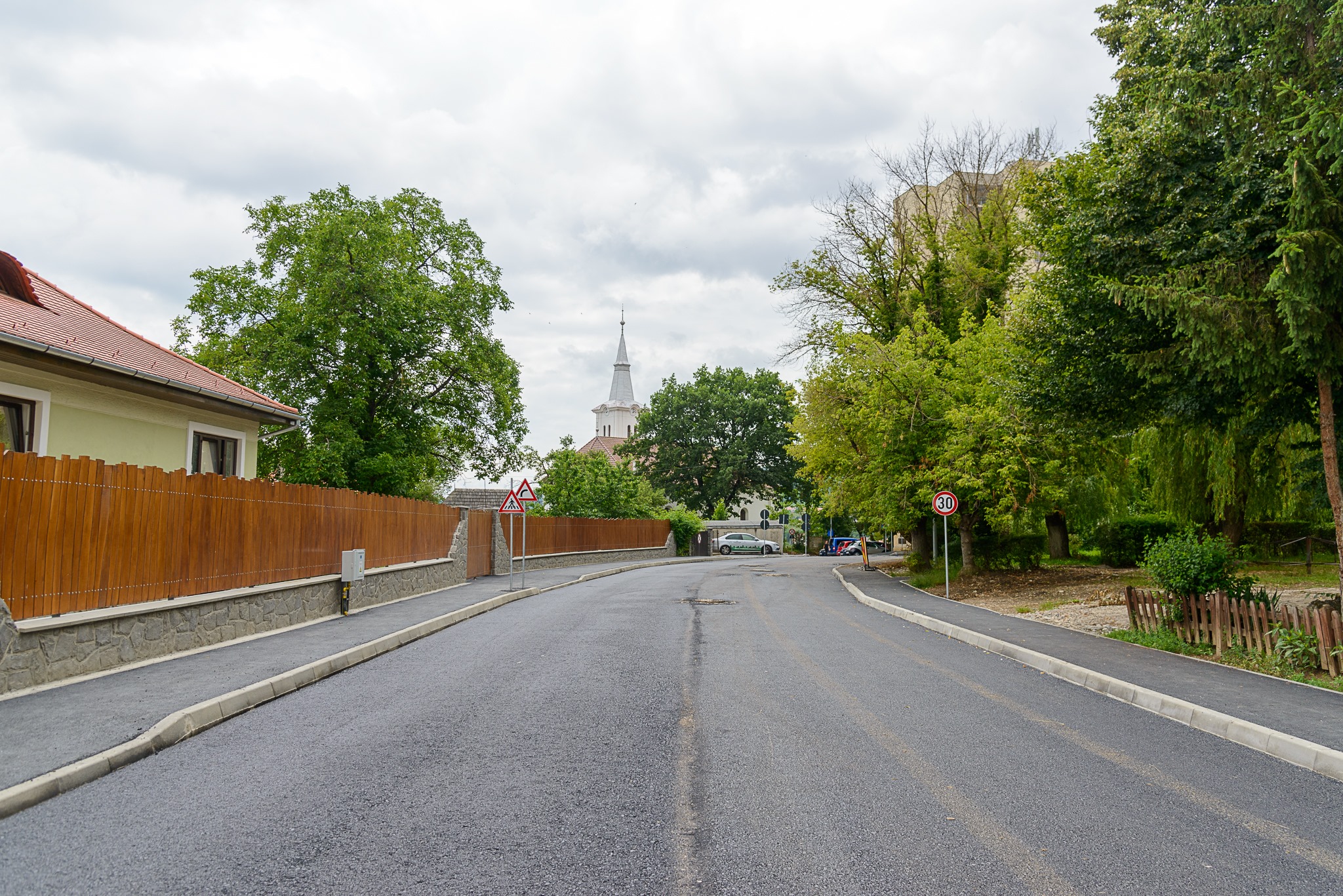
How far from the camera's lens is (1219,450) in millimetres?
21406

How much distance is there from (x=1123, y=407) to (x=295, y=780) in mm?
12790

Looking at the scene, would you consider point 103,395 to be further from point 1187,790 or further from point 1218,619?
point 1218,619

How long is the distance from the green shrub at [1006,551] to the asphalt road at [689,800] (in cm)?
1970

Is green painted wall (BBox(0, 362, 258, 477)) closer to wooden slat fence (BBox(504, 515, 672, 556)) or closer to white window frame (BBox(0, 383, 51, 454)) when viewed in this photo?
white window frame (BBox(0, 383, 51, 454))

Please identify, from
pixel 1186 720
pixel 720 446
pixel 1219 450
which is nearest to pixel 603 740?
pixel 1186 720

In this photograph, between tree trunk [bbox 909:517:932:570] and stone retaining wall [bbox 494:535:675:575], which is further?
stone retaining wall [bbox 494:535:675:575]

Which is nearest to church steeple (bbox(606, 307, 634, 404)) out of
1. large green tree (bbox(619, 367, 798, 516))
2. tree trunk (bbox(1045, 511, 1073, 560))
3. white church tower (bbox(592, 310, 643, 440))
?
white church tower (bbox(592, 310, 643, 440))

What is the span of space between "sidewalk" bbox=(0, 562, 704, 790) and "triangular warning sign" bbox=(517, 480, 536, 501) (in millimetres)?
8354

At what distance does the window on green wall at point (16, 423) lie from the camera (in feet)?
39.4

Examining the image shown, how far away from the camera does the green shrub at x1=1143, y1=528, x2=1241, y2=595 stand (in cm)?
1134

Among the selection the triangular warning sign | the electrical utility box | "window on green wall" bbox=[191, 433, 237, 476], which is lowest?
the electrical utility box

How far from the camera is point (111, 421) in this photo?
1391cm

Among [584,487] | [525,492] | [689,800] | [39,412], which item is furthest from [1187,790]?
[584,487]

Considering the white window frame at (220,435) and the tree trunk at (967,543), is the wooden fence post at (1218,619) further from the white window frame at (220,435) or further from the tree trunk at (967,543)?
the white window frame at (220,435)
